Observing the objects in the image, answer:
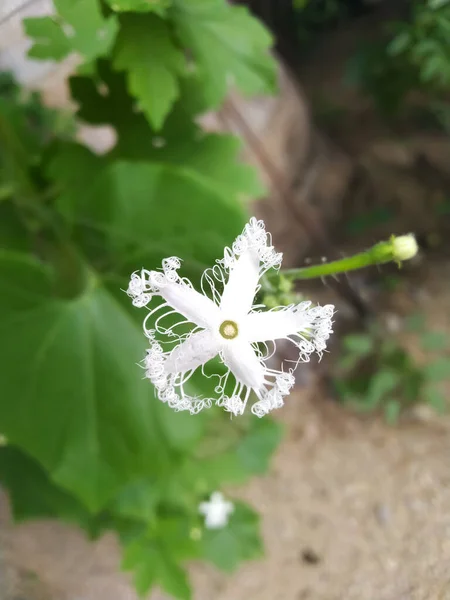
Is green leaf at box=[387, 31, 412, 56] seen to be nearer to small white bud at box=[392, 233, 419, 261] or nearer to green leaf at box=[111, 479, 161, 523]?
small white bud at box=[392, 233, 419, 261]

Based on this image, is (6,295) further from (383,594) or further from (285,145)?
(285,145)

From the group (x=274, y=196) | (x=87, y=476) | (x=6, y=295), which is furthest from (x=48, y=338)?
(x=274, y=196)

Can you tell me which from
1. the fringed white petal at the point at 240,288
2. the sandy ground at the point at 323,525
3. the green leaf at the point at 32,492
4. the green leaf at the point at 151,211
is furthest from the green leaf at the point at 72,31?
the green leaf at the point at 32,492

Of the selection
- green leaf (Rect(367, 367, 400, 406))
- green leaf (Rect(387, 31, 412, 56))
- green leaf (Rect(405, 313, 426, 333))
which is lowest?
green leaf (Rect(367, 367, 400, 406))

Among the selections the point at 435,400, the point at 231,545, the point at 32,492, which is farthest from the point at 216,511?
the point at 435,400

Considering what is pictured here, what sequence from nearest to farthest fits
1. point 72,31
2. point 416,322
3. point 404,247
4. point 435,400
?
point 404,247, point 72,31, point 435,400, point 416,322

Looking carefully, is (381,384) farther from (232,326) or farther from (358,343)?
(232,326)

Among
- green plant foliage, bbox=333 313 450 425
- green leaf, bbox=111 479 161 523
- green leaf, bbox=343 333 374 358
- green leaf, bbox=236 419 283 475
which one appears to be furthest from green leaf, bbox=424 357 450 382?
green leaf, bbox=111 479 161 523
